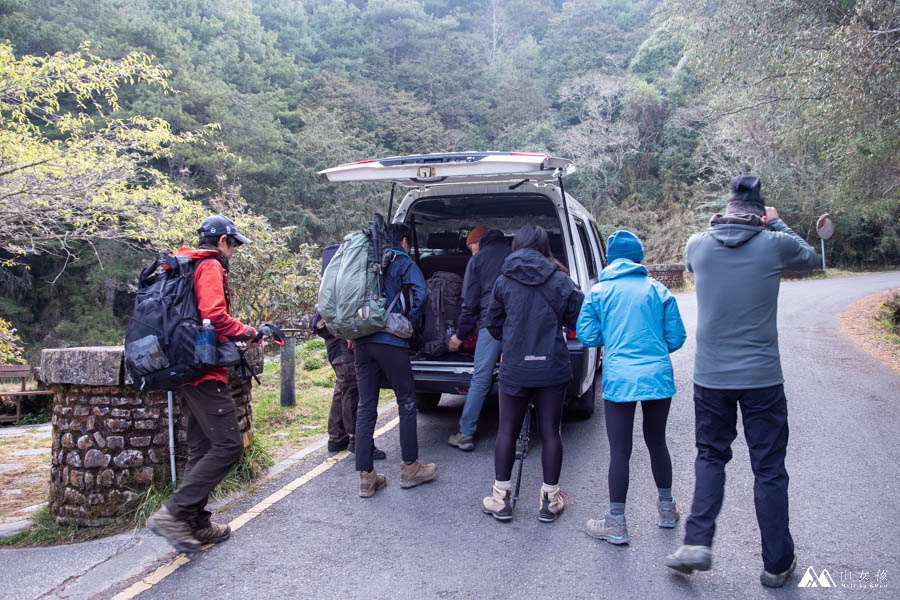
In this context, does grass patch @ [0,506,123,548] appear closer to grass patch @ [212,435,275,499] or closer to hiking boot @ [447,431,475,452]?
grass patch @ [212,435,275,499]

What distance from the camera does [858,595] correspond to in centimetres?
284

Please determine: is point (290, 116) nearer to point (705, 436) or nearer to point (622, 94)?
point (622, 94)

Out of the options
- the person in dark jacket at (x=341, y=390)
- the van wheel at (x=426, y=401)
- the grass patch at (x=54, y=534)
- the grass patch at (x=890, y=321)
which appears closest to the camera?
the grass patch at (x=54, y=534)

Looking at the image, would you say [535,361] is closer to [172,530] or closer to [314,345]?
[172,530]

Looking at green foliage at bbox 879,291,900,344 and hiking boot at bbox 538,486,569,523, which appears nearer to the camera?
hiking boot at bbox 538,486,569,523

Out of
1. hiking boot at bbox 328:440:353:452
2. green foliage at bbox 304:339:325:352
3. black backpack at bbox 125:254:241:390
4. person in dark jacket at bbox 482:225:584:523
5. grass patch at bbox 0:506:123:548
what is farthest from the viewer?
green foliage at bbox 304:339:325:352

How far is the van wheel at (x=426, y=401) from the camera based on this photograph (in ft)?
20.7

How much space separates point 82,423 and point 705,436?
3.63 meters

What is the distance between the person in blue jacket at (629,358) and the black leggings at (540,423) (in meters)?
0.35

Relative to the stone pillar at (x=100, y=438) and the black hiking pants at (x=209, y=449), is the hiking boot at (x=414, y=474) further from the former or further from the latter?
the stone pillar at (x=100, y=438)

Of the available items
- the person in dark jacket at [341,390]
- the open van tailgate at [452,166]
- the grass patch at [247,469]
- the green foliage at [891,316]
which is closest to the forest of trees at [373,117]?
the green foliage at [891,316]

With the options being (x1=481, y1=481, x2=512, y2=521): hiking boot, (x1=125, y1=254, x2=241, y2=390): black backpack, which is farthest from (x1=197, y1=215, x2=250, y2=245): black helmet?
(x1=481, y1=481, x2=512, y2=521): hiking boot

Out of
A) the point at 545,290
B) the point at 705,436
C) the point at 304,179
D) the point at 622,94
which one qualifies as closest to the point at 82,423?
the point at 545,290

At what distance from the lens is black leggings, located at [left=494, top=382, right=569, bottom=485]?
12.3 feet
